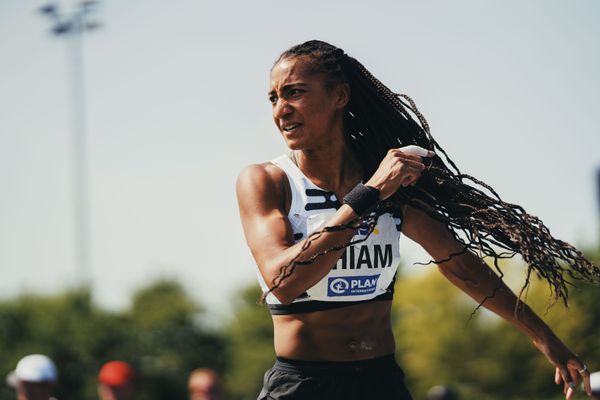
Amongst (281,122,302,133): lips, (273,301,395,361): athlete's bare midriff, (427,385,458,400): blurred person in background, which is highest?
(281,122,302,133): lips

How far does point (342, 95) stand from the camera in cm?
481

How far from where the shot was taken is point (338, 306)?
449 cm

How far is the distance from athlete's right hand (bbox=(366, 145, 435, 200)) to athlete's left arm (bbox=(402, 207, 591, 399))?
2.11 feet

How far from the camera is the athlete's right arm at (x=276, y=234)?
4008mm

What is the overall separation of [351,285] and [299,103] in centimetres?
82

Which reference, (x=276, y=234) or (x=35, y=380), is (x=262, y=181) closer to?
(x=276, y=234)

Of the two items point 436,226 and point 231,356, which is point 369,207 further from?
point 231,356

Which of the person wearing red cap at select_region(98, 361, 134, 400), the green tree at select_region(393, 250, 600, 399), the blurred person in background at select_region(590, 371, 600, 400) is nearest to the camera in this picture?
the blurred person in background at select_region(590, 371, 600, 400)

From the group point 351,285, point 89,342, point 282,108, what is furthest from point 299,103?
point 89,342

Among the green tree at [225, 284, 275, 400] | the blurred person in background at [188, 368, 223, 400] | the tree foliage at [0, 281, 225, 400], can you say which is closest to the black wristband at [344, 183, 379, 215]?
the blurred person in background at [188, 368, 223, 400]

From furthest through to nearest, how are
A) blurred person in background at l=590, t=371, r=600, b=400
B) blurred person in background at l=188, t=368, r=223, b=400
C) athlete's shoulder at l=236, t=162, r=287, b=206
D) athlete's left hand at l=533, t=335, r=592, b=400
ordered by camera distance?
blurred person in background at l=188, t=368, r=223, b=400, blurred person in background at l=590, t=371, r=600, b=400, athlete's left hand at l=533, t=335, r=592, b=400, athlete's shoulder at l=236, t=162, r=287, b=206

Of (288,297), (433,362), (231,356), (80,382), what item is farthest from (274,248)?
(231,356)

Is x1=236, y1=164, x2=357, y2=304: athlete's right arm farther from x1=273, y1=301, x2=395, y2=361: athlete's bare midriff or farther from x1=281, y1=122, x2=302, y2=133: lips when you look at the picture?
x1=273, y1=301, x2=395, y2=361: athlete's bare midriff

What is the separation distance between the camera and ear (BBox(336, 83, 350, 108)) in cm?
477
